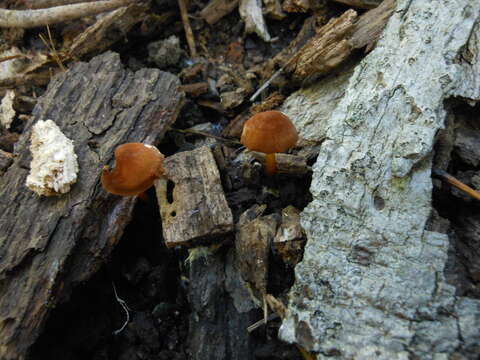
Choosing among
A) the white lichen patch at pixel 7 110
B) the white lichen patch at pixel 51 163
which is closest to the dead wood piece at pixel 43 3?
the white lichen patch at pixel 7 110

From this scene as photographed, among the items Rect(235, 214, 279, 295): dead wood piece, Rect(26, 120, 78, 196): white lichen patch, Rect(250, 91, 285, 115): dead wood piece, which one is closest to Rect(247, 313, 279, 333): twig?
Rect(235, 214, 279, 295): dead wood piece

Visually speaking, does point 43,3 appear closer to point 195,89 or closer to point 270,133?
point 195,89

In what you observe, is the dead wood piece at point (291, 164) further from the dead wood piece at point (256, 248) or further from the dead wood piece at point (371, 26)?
the dead wood piece at point (371, 26)

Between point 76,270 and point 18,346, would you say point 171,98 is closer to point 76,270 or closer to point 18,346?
point 76,270

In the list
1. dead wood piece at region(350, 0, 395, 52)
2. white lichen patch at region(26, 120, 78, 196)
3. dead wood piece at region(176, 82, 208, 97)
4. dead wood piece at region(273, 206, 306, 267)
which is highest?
dead wood piece at region(350, 0, 395, 52)

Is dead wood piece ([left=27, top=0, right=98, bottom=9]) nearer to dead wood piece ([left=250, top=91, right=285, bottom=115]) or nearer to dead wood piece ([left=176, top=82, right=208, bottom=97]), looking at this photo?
dead wood piece ([left=176, top=82, right=208, bottom=97])

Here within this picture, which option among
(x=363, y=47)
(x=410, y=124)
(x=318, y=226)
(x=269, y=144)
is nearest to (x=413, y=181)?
(x=410, y=124)

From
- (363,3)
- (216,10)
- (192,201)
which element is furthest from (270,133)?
(216,10)
